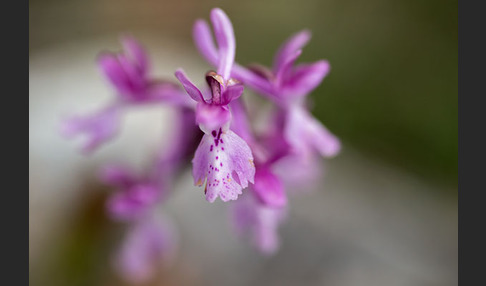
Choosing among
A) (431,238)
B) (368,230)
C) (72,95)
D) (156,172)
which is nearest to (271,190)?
(156,172)

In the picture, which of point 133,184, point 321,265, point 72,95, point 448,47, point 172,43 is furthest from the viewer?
point 172,43

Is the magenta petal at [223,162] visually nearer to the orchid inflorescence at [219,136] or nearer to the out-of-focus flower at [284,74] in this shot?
the orchid inflorescence at [219,136]

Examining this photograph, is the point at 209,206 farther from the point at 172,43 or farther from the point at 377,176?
the point at 172,43

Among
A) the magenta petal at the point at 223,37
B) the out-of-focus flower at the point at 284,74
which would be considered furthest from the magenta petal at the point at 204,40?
the magenta petal at the point at 223,37

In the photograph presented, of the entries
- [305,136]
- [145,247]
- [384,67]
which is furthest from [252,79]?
[384,67]

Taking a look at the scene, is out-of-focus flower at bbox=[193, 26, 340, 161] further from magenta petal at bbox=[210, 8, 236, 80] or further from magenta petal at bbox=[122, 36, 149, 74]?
magenta petal at bbox=[122, 36, 149, 74]
